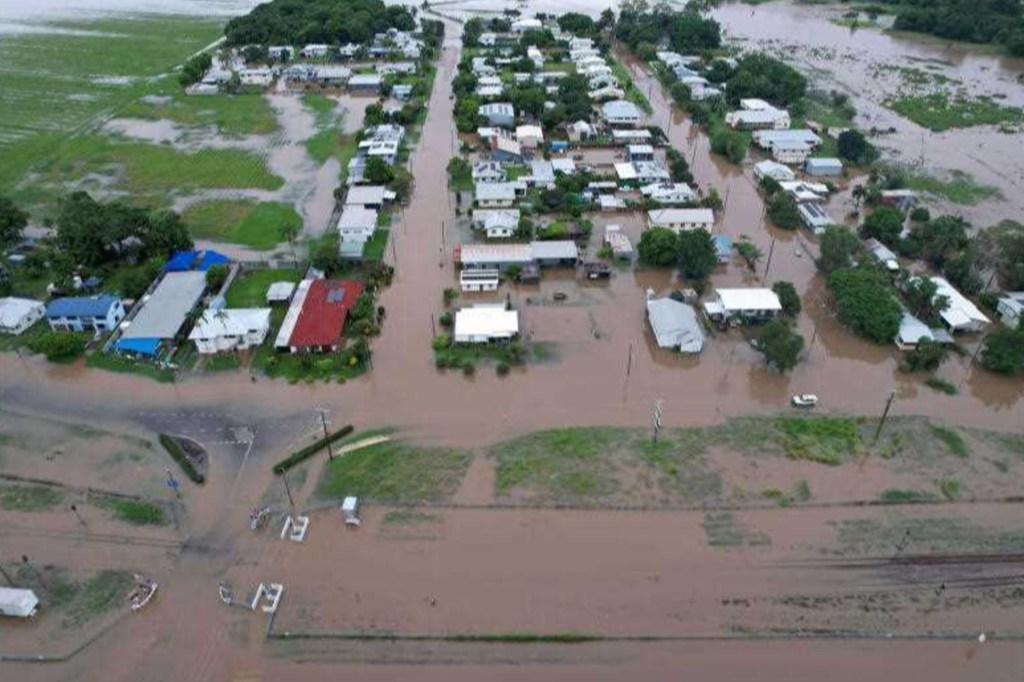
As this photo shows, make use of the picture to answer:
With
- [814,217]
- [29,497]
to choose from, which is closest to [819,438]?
[814,217]

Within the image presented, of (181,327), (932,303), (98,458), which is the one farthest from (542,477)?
(932,303)

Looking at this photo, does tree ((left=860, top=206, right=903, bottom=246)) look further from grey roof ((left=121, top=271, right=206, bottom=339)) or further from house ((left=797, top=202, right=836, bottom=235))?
grey roof ((left=121, top=271, right=206, bottom=339))

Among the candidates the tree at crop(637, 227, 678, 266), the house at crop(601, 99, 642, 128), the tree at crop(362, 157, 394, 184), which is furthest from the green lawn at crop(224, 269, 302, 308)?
the house at crop(601, 99, 642, 128)

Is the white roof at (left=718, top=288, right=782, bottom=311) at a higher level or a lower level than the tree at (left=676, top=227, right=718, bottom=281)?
lower

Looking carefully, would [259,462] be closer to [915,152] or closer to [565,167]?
[565,167]

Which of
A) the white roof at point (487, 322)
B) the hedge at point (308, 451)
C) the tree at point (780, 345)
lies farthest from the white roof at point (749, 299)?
the hedge at point (308, 451)
